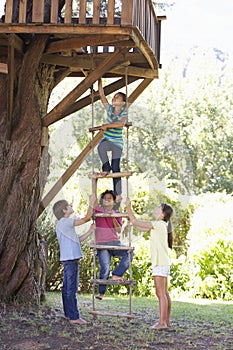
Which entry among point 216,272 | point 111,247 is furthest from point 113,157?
point 216,272

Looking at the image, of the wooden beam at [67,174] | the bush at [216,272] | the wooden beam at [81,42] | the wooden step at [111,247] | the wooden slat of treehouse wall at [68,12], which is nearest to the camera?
the wooden slat of treehouse wall at [68,12]

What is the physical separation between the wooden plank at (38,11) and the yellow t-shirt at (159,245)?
2.56 m

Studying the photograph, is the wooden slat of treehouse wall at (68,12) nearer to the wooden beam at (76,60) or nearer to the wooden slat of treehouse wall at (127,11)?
the wooden slat of treehouse wall at (127,11)

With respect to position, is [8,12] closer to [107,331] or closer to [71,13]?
[71,13]

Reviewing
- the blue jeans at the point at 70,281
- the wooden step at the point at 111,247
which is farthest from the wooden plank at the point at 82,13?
the blue jeans at the point at 70,281

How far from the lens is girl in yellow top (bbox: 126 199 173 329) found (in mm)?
6988

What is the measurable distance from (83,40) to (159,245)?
8.49 feet

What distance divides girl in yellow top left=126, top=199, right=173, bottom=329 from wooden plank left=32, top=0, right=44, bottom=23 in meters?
2.20

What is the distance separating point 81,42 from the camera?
7.65 m

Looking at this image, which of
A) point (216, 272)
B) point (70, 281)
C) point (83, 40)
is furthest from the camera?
point (216, 272)

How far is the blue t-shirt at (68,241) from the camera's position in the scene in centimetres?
710

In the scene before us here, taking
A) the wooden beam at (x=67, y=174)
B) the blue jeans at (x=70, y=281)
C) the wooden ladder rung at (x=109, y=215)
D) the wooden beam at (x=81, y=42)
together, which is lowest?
the blue jeans at (x=70, y=281)

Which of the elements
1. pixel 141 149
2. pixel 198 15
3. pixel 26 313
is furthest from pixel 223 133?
pixel 198 15

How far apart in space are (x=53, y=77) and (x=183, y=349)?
4674 mm
